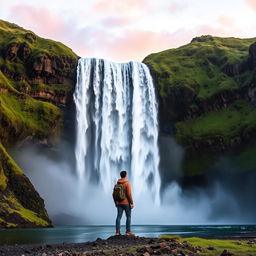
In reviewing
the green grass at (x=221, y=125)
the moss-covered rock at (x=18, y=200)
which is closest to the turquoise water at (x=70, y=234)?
the moss-covered rock at (x=18, y=200)

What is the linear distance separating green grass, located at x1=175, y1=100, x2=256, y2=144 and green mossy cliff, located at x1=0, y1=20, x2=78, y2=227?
33.6 m

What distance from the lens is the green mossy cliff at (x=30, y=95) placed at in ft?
258

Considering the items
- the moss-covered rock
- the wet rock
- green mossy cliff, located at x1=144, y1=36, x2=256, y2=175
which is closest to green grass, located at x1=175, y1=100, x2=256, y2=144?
green mossy cliff, located at x1=144, y1=36, x2=256, y2=175

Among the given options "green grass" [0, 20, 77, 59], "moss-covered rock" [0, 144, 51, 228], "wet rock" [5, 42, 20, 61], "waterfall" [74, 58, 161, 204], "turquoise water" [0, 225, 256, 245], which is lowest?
"turquoise water" [0, 225, 256, 245]

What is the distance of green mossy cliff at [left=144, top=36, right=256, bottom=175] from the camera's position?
355ft

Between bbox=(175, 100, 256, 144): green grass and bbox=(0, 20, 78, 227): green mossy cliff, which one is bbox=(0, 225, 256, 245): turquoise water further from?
bbox=(175, 100, 256, 144): green grass

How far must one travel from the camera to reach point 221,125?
113625 mm

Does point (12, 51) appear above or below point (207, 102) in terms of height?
above

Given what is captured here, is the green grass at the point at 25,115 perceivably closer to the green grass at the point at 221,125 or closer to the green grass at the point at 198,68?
the green grass at the point at 198,68

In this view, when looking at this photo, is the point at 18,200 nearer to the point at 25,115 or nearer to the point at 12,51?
the point at 25,115

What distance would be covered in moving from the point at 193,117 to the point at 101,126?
31.4 m

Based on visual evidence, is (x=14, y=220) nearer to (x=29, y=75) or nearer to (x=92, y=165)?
(x=92, y=165)

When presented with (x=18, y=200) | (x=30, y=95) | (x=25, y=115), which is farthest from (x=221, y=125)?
(x=18, y=200)

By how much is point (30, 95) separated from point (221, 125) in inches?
2105
